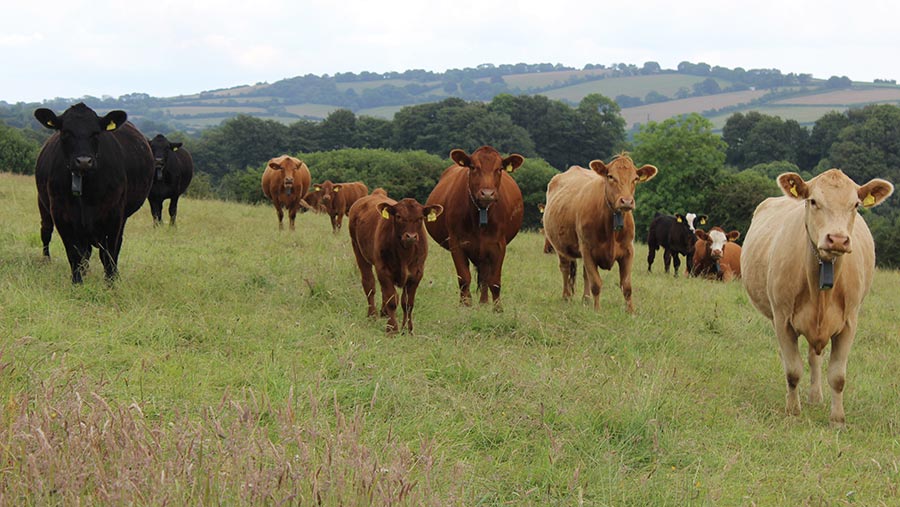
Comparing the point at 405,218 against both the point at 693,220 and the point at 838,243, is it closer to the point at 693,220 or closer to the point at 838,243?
the point at 838,243

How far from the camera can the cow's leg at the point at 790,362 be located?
679cm

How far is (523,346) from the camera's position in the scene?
25.1ft

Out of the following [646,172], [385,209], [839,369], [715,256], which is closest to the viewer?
[839,369]

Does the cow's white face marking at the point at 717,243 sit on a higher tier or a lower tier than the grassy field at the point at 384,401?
lower

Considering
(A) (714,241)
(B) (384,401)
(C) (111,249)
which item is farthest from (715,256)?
(B) (384,401)

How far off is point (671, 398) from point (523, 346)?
2071 millimetres

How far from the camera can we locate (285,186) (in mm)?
18688

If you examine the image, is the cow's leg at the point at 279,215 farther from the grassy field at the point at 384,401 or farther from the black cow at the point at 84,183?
the black cow at the point at 84,183

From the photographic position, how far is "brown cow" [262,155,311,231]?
735 inches

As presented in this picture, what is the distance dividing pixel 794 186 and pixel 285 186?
14.1 metres

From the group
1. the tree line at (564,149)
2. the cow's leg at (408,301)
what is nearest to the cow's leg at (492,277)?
the cow's leg at (408,301)

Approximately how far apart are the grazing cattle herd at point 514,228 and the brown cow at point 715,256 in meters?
6.09

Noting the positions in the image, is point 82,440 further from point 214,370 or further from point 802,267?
point 802,267

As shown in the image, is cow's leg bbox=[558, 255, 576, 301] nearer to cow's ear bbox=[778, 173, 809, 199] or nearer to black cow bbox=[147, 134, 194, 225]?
cow's ear bbox=[778, 173, 809, 199]
